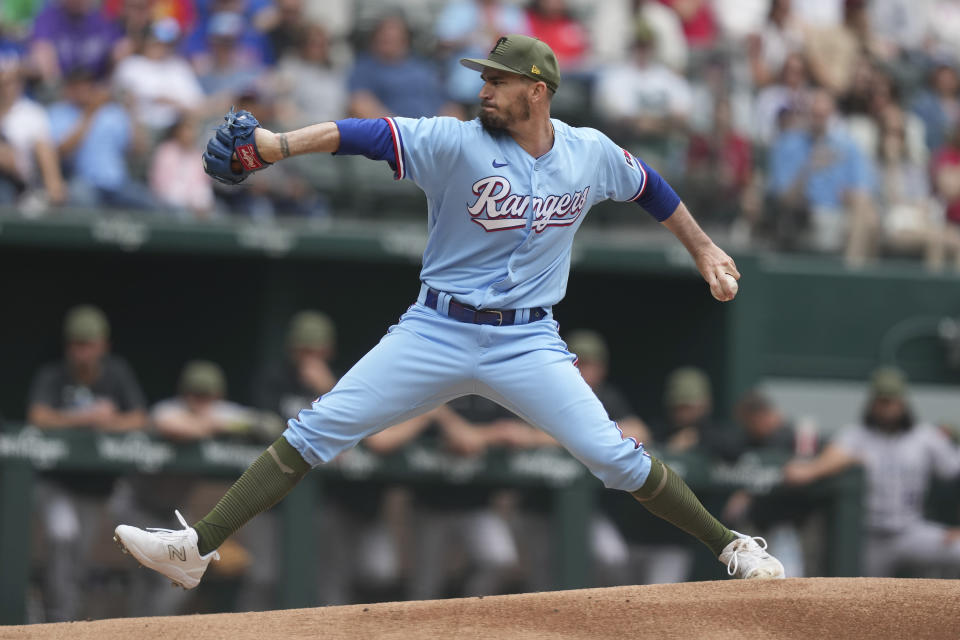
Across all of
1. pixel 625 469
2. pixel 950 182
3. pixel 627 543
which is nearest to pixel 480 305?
pixel 625 469

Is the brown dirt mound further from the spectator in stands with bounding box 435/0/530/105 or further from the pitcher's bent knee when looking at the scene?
the spectator in stands with bounding box 435/0/530/105

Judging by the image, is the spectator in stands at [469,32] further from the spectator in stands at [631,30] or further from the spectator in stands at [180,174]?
the spectator in stands at [180,174]

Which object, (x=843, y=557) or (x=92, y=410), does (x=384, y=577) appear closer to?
(x=92, y=410)

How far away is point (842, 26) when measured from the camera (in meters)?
11.9

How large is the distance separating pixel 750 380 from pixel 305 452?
17.7 ft

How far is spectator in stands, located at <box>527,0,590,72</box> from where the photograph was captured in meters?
10.7

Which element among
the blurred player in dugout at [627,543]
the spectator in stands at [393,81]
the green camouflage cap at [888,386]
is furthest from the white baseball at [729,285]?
the spectator in stands at [393,81]

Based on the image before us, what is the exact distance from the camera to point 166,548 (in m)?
4.68

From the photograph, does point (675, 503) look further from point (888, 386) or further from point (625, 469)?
point (888, 386)

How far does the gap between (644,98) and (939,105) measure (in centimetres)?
314

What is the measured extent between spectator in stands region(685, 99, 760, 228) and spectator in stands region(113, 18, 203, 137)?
3351mm

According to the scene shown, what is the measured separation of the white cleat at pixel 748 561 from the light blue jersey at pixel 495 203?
46.6 inches

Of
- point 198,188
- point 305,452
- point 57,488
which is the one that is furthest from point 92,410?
point 305,452

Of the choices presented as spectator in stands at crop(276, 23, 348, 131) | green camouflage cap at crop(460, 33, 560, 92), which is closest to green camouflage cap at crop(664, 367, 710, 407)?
spectator in stands at crop(276, 23, 348, 131)
